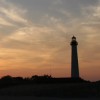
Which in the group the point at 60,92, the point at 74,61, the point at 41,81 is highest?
the point at 74,61

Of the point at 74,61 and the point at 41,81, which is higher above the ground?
the point at 74,61

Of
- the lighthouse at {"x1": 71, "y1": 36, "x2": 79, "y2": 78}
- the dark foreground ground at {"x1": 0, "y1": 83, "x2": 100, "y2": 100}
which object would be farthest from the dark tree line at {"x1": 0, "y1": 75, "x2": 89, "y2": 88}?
the dark foreground ground at {"x1": 0, "y1": 83, "x2": 100, "y2": 100}

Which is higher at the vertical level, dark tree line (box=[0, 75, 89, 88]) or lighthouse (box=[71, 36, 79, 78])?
lighthouse (box=[71, 36, 79, 78])

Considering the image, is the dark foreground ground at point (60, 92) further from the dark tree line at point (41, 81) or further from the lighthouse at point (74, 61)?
the lighthouse at point (74, 61)

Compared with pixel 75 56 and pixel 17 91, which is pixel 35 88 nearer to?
pixel 17 91

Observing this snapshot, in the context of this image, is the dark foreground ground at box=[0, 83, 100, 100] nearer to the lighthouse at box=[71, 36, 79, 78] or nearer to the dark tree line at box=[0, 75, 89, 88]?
the dark tree line at box=[0, 75, 89, 88]

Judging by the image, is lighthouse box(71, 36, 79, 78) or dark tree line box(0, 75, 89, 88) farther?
lighthouse box(71, 36, 79, 78)

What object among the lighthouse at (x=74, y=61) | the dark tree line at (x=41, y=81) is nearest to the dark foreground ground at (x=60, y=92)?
the dark tree line at (x=41, y=81)

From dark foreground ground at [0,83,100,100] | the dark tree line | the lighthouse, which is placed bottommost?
dark foreground ground at [0,83,100,100]

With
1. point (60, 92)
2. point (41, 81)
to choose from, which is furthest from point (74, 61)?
point (60, 92)

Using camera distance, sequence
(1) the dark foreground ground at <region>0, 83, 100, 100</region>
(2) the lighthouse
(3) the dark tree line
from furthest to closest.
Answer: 1. (2) the lighthouse
2. (3) the dark tree line
3. (1) the dark foreground ground at <region>0, 83, 100, 100</region>

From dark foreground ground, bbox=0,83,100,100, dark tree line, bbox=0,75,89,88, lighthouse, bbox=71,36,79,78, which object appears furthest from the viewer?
lighthouse, bbox=71,36,79,78

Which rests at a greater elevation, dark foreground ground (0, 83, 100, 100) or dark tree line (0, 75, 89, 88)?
dark tree line (0, 75, 89, 88)

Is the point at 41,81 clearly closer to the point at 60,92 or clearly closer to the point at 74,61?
the point at 74,61
